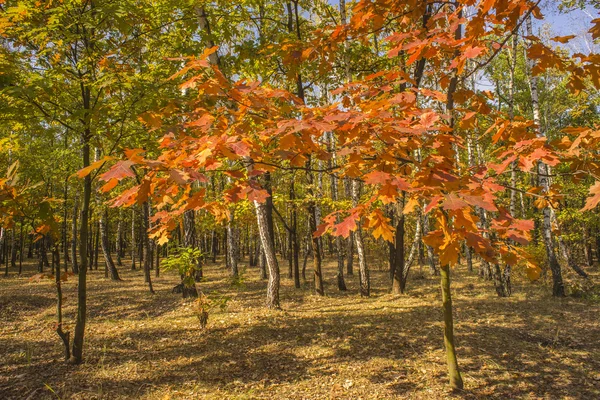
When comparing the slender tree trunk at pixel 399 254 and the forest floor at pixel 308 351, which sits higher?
the slender tree trunk at pixel 399 254

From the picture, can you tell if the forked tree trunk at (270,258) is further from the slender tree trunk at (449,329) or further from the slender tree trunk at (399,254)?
the slender tree trunk at (449,329)

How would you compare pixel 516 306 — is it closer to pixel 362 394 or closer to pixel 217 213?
pixel 362 394

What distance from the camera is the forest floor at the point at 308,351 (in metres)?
4.27

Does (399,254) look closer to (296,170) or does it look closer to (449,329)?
(296,170)

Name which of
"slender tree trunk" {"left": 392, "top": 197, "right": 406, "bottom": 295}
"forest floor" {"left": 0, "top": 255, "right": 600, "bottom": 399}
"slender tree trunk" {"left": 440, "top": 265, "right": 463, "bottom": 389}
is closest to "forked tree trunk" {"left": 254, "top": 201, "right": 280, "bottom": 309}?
"forest floor" {"left": 0, "top": 255, "right": 600, "bottom": 399}

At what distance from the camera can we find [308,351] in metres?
5.49

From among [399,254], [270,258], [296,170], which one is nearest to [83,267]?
[296,170]

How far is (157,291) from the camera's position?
1172 cm

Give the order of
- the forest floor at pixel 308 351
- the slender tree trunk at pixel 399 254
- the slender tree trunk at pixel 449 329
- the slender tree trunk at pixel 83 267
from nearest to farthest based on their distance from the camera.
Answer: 1. the slender tree trunk at pixel 449 329
2. the forest floor at pixel 308 351
3. the slender tree trunk at pixel 83 267
4. the slender tree trunk at pixel 399 254

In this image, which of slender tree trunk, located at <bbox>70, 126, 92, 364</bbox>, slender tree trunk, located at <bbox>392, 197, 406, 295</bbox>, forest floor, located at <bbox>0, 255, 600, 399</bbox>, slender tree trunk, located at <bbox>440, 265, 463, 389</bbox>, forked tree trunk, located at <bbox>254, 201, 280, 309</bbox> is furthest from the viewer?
slender tree trunk, located at <bbox>392, 197, 406, 295</bbox>

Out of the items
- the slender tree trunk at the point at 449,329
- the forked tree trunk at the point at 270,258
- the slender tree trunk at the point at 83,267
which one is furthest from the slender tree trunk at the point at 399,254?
the slender tree trunk at the point at 83,267

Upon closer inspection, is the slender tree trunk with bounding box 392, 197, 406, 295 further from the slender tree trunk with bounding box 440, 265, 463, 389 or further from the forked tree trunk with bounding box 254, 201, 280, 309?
the slender tree trunk with bounding box 440, 265, 463, 389

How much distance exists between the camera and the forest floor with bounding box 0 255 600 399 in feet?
14.0

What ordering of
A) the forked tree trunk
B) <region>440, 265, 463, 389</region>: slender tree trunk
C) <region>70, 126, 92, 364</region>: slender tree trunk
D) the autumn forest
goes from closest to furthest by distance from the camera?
the autumn forest
<region>440, 265, 463, 389</region>: slender tree trunk
<region>70, 126, 92, 364</region>: slender tree trunk
the forked tree trunk
